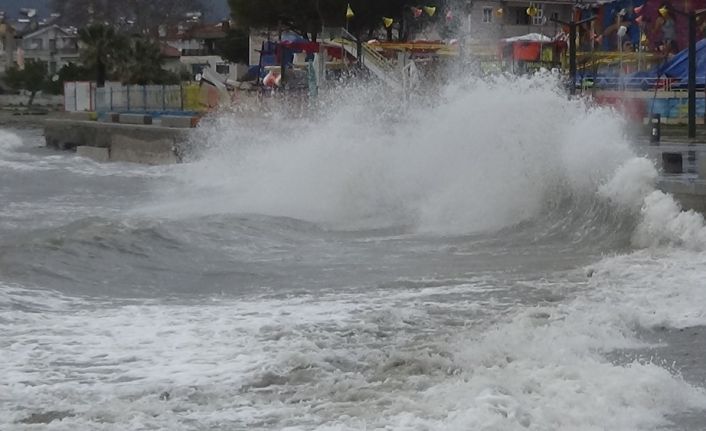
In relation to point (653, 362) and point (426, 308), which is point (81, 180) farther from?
point (653, 362)

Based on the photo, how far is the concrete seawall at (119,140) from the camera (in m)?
38.2

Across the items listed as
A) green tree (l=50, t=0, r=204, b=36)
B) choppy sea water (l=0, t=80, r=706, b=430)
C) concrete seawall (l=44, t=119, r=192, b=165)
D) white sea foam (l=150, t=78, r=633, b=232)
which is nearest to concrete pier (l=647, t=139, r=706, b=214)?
choppy sea water (l=0, t=80, r=706, b=430)

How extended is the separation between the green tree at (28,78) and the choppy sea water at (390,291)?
7468 cm

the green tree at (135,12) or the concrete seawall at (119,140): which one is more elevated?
the green tree at (135,12)

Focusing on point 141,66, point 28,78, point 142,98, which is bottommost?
point 142,98

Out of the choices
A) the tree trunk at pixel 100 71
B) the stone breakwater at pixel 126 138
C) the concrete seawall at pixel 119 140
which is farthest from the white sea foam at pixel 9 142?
the tree trunk at pixel 100 71

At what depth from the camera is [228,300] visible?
11.5 m

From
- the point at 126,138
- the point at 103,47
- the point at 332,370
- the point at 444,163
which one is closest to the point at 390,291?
the point at 332,370

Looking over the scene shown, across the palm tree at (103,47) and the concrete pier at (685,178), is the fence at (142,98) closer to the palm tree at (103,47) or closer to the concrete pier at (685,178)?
the palm tree at (103,47)

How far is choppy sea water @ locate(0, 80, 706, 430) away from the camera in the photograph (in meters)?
7.55

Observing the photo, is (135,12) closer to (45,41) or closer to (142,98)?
(45,41)

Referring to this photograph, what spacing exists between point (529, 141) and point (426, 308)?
8524 mm

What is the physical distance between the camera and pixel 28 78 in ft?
320

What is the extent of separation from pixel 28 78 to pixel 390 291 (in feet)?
→ 296
